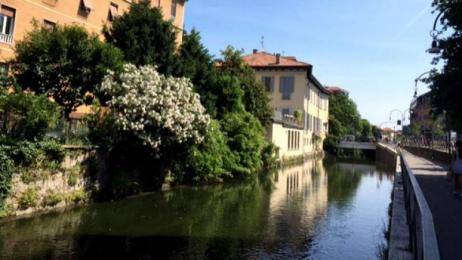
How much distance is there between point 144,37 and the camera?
21.2 metres

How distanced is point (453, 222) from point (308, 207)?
8163 millimetres

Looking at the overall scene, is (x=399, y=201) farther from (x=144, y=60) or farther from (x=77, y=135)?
(x=144, y=60)

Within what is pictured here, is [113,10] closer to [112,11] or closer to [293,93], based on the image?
[112,11]

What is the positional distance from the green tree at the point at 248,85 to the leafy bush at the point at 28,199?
72.0 ft

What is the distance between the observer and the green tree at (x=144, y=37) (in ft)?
68.8

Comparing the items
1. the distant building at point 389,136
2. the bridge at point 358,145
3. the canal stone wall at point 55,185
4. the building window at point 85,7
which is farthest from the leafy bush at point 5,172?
the distant building at point 389,136

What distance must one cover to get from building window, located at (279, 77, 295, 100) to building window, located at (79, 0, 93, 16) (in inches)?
984

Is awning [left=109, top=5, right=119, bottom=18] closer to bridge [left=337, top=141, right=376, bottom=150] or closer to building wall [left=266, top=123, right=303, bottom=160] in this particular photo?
building wall [left=266, top=123, right=303, bottom=160]

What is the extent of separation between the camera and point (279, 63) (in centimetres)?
4822

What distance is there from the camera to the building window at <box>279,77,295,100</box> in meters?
47.6

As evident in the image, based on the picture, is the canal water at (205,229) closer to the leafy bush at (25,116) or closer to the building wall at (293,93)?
the leafy bush at (25,116)

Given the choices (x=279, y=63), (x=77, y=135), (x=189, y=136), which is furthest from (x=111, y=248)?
(x=279, y=63)

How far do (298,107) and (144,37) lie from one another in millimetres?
29603

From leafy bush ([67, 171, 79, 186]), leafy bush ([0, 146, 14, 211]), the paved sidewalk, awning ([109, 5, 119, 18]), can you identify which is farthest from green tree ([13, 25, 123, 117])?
awning ([109, 5, 119, 18])
